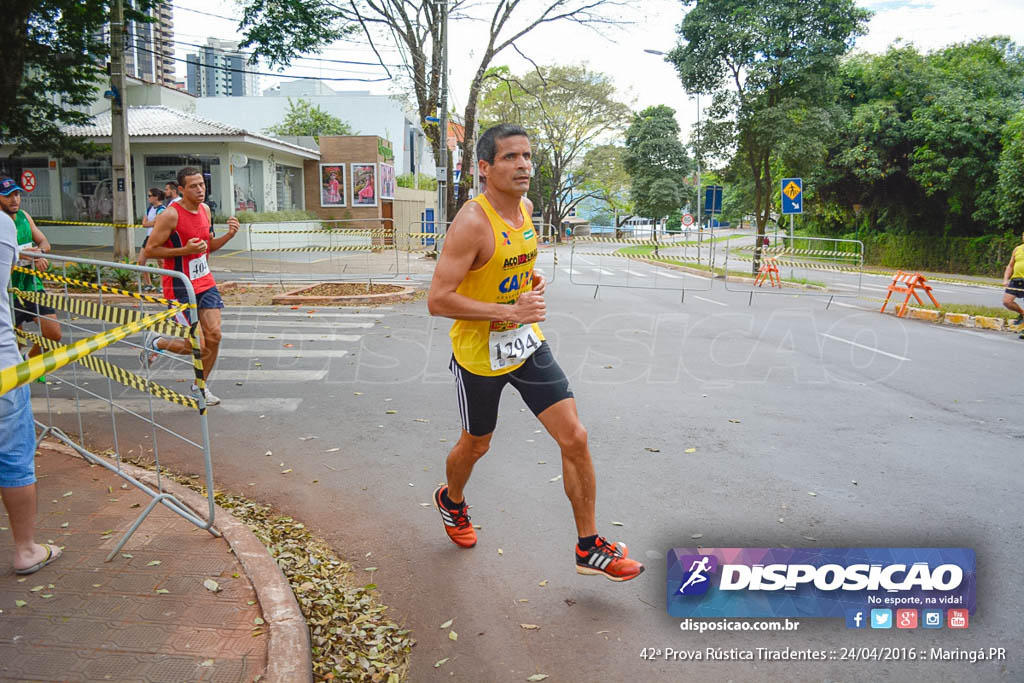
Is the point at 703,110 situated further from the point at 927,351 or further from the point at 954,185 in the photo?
the point at 927,351

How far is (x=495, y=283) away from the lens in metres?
3.82

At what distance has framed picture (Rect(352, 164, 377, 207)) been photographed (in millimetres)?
37219

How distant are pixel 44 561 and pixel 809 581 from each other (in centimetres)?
367

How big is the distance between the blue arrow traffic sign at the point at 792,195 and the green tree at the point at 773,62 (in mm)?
2271

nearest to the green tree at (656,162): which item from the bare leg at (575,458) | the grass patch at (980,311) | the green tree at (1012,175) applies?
the green tree at (1012,175)

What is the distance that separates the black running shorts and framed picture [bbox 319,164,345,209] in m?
35.2

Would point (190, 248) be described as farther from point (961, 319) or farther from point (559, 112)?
point (559, 112)

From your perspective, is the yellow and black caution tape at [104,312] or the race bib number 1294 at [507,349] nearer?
the race bib number 1294 at [507,349]

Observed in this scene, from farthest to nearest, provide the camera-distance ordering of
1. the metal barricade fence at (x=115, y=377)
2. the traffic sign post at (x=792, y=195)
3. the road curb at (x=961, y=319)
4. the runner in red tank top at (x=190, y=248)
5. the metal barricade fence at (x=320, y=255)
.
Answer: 1. the traffic sign post at (x=792, y=195)
2. the metal barricade fence at (x=320, y=255)
3. the road curb at (x=961, y=319)
4. the runner in red tank top at (x=190, y=248)
5. the metal barricade fence at (x=115, y=377)

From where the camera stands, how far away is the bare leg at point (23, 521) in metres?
3.59

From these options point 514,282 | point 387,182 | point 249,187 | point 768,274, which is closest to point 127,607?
point 514,282

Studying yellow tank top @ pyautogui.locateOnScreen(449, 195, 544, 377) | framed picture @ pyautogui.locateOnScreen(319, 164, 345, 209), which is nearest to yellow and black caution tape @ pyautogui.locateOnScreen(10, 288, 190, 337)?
yellow tank top @ pyautogui.locateOnScreen(449, 195, 544, 377)

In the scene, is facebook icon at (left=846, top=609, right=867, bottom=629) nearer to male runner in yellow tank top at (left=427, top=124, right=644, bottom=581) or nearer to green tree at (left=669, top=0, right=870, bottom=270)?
male runner in yellow tank top at (left=427, top=124, right=644, bottom=581)

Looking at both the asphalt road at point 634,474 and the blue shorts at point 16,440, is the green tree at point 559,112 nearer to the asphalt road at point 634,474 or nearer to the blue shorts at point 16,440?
the asphalt road at point 634,474
